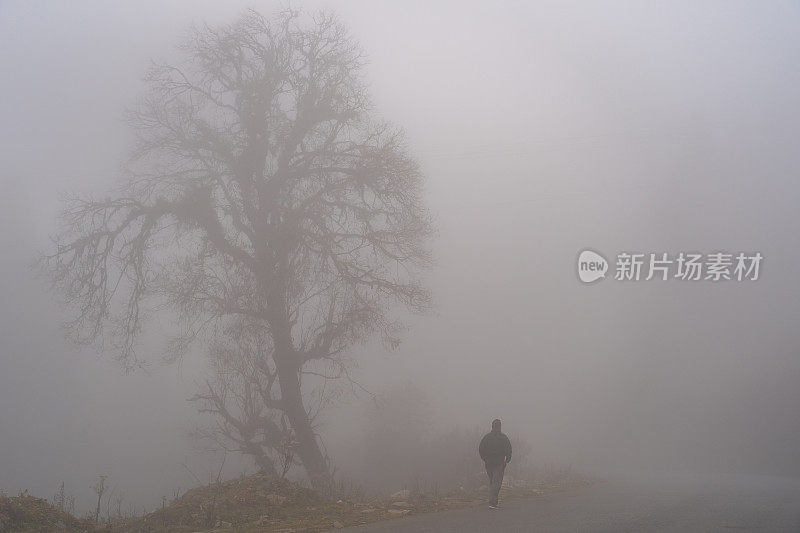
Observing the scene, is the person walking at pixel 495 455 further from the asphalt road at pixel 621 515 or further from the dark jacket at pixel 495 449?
Answer: the asphalt road at pixel 621 515

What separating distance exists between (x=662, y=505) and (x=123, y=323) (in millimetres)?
12779

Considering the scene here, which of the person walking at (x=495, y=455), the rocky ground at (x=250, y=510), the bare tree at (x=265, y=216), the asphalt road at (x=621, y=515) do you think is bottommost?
the rocky ground at (x=250, y=510)

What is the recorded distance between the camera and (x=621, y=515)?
1156 centimetres

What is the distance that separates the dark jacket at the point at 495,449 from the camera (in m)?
13.4

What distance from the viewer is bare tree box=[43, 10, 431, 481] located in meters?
16.4

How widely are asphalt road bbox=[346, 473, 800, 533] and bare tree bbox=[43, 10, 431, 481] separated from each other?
18.8 feet

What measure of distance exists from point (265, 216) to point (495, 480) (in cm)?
868

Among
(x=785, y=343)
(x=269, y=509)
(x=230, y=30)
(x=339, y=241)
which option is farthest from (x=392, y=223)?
(x=785, y=343)

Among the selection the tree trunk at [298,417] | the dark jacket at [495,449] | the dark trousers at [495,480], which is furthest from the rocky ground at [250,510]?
the tree trunk at [298,417]

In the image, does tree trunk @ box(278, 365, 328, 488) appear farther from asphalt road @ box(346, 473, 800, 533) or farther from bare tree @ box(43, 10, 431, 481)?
asphalt road @ box(346, 473, 800, 533)

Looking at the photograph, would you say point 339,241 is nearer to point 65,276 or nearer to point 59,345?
point 65,276

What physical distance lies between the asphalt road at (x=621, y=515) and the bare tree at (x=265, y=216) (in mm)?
5740

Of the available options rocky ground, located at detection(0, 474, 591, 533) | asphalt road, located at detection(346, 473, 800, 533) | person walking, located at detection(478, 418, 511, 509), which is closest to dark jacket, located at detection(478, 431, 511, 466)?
person walking, located at detection(478, 418, 511, 509)

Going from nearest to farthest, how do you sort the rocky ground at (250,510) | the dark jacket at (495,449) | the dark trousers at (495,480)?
the rocky ground at (250,510)
the dark trousers at (495,480)
the dark jacket at (495,449)
